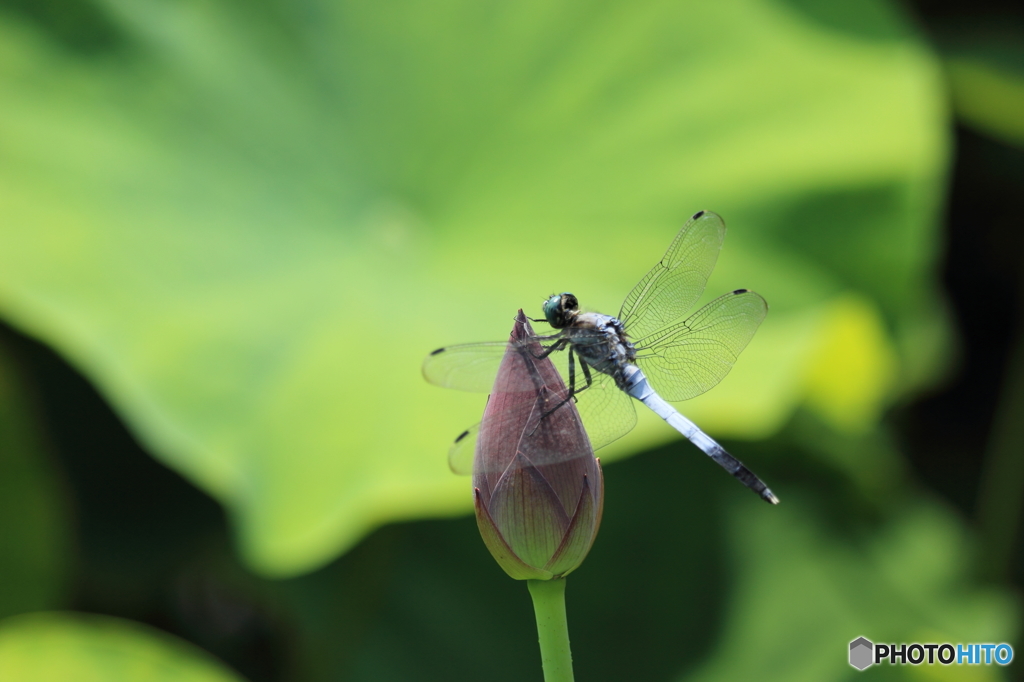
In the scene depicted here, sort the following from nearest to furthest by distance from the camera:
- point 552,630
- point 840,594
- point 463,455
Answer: point 552,630, point 463,455, point 840,594

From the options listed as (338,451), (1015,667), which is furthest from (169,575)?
(1015,667)

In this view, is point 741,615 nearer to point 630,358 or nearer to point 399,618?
point 399,618

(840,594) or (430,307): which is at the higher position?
(430,307)

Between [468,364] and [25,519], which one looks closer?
[468,364]

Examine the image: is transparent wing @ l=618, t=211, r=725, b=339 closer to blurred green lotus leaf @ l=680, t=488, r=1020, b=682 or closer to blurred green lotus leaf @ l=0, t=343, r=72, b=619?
blurred green lotus leaf @ l=680, t=488, r=1020, b=682

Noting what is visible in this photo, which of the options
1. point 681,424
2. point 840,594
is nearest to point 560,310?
point 681,424

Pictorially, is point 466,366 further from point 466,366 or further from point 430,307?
point 430,307

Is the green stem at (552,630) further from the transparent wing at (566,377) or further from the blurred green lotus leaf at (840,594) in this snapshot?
the blurred green lotus leaf at (840,594)
